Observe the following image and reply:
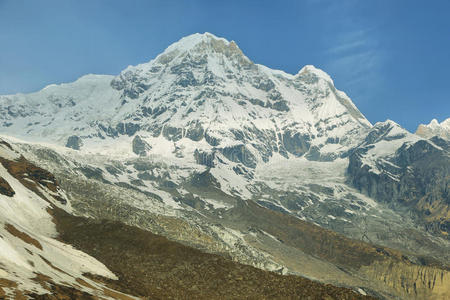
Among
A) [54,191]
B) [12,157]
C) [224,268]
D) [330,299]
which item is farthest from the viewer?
[12,157]

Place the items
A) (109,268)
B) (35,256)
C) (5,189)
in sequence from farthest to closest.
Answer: (5,189)
(109,268)
(35,256)

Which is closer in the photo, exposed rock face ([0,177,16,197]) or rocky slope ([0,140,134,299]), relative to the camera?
rocky slope ([0,140,134,299])

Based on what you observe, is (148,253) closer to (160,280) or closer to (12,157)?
(160,280)

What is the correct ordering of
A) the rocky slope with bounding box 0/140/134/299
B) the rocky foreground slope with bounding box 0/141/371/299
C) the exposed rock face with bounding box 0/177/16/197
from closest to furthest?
1. the rocky slope with bounding box 0/140/134/299
2. the rocky foreground slope with bounding box 0/141/371/299
3. the exposed rock face with bounding box 0/177/16/197

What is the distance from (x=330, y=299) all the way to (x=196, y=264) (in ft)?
111

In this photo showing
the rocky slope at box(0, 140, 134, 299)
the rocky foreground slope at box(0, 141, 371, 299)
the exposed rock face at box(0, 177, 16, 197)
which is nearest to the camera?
the rocky slope at box(0, 140, 134, 299)

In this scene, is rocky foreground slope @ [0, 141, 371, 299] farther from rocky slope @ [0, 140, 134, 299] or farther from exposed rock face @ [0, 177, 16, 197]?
exposed rock face @ [0, 177, 16, 197]

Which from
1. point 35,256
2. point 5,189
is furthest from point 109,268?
point 5,189

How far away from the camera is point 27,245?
246 ft

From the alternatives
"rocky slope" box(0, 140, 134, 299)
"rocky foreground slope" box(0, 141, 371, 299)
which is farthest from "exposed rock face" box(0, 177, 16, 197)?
"rocky foreground slope" box(0, 141, 371, 299)

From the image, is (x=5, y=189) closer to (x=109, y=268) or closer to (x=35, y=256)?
(x=109, y=268)

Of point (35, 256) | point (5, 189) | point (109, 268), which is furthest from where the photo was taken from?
point (5, 189)

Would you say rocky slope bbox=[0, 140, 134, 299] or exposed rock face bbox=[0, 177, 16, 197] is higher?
exposed rock face bbox=[0, 177, 16, 197]

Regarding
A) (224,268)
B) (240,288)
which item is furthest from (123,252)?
(240,288)
